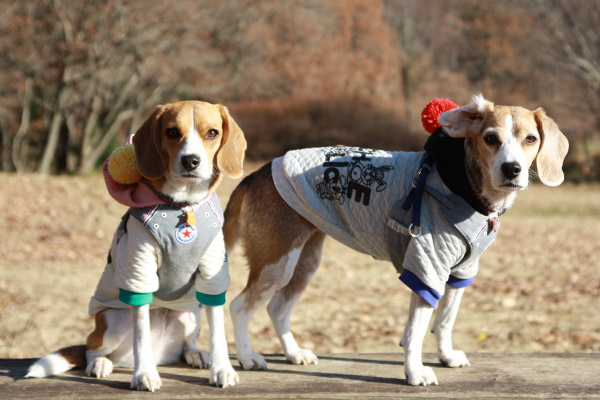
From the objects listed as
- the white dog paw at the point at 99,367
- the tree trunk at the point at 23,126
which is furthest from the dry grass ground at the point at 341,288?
the tree trunk at the point at 23,126

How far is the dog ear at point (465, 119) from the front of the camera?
361 cm

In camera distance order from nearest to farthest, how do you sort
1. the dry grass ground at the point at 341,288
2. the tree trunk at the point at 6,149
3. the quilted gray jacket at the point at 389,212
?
1. the quilted gray jacket at the point at 389,212
2. the dry grass ground at the point at 341,288
3. the tree trunk at the point at 6,149

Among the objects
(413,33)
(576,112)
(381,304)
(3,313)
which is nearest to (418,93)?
(413,33)

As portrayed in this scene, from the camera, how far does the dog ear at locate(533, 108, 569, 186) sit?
359 cm

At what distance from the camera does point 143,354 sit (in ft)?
11.4

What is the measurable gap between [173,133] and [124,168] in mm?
379

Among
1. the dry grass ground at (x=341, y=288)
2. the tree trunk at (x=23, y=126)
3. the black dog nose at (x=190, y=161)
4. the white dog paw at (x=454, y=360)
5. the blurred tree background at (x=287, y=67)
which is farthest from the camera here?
the tree trunk at (x=23, y=126)

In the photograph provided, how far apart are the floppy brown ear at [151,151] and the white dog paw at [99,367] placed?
3.94ft

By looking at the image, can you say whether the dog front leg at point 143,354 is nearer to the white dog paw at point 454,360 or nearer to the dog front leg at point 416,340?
the dog front leg at point 416,340

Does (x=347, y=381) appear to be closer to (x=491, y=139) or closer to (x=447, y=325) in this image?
(x=447, y=325)

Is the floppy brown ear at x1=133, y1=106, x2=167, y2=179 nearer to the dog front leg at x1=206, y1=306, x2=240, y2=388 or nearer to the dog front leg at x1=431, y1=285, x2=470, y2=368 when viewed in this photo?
the dog front leg at x1=206, y1=306, x2=240, y2=388

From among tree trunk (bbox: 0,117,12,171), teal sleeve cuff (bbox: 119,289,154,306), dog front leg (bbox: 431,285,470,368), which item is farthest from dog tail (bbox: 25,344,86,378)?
tree trunk (bbox: 0,117,12,171)

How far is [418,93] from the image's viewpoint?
→ 1385 inches

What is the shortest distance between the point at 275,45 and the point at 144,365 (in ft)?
78.4
